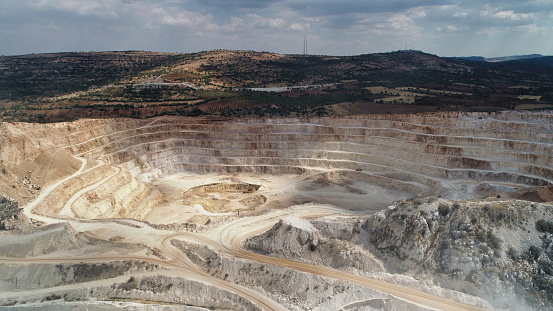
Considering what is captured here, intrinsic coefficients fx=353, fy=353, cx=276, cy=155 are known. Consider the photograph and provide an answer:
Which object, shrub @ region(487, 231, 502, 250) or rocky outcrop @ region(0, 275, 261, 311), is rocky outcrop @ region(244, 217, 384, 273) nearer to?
rocky outcrop @ region(0, 275, 261, 311)

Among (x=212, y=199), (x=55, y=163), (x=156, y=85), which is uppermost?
(x=156, y=85)

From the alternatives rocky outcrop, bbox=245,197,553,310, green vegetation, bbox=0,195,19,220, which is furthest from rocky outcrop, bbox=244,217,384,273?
green vegetation, bbox=0,195,19,220

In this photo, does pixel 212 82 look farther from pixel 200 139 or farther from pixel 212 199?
pixel 212 199

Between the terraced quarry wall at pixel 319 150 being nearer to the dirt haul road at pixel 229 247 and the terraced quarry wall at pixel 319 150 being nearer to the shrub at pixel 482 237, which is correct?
the dirt haul road at pixel 229 247

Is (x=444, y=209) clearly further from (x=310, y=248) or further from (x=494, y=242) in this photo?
(x=310, y=248)

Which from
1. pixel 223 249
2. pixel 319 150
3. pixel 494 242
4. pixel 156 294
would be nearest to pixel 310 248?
pixel 223 249

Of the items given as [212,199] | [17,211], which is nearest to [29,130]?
[17,211]
